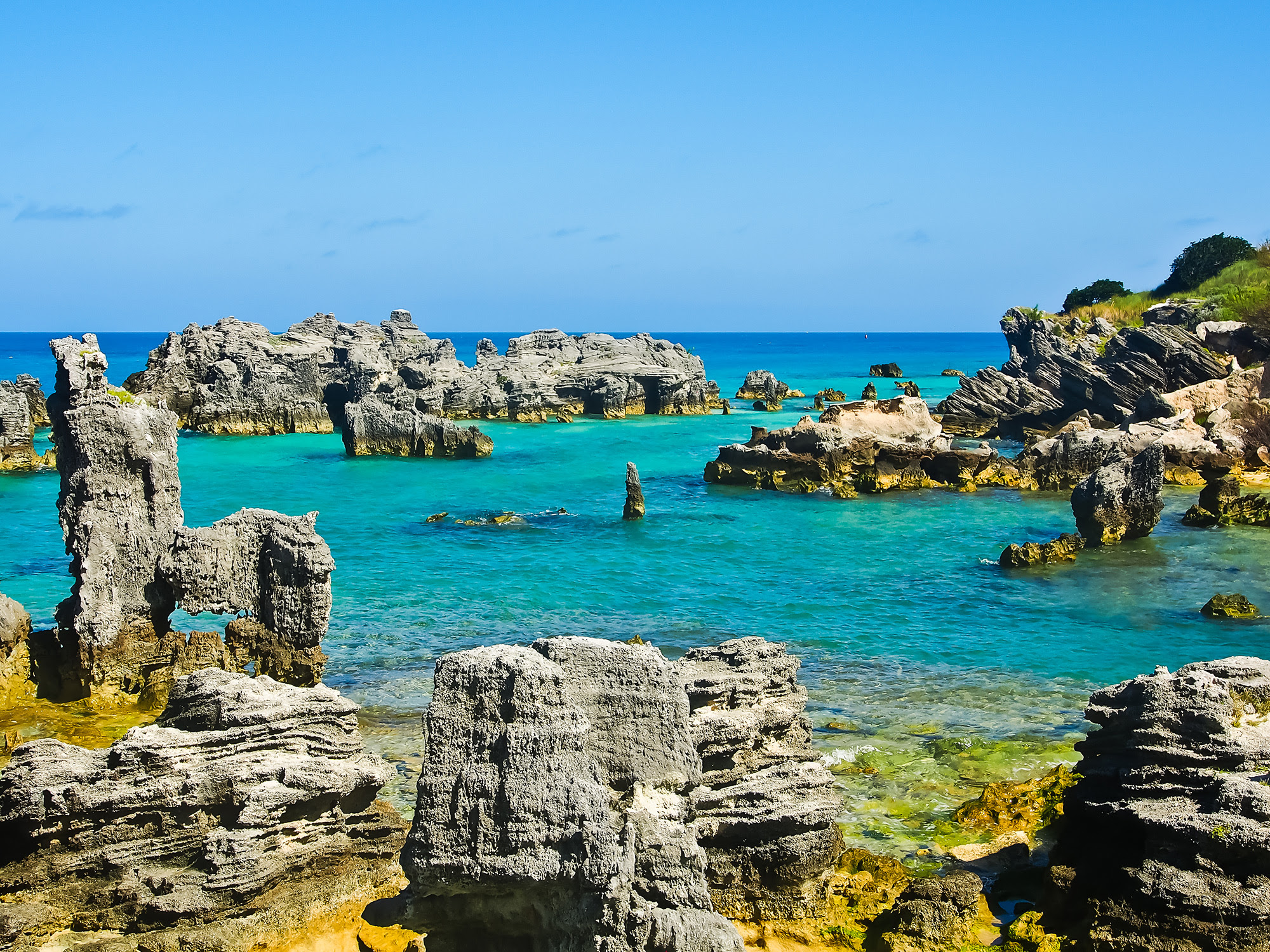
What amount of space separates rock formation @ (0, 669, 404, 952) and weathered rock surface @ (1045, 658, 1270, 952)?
22.7 ft

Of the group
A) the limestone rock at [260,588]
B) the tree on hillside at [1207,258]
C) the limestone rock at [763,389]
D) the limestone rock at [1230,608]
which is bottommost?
the limestone rock at [1230,608]

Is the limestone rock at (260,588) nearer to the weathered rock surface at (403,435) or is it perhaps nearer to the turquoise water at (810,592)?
the turquoise water at (810,592)

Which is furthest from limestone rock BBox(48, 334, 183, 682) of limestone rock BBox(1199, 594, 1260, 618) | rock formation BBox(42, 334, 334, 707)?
limestone rock BBox(1199, 594, 1260, 618)

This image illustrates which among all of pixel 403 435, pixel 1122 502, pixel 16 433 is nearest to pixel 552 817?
pixel 1122 502

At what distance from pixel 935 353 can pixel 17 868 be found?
19592 cm

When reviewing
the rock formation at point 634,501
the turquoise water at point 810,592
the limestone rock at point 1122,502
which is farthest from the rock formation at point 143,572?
the limestone rock at point 1122,502

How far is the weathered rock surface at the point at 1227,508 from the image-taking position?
32.8 metres

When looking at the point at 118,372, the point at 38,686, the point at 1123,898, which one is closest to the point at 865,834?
the point at 1123,898

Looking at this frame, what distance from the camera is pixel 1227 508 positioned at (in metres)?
33.2

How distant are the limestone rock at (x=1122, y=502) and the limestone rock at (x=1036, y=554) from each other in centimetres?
185

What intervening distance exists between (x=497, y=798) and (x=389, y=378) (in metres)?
57.1

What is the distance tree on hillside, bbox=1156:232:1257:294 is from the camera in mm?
66688

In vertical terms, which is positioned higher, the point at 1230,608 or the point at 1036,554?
the point at 1036,554

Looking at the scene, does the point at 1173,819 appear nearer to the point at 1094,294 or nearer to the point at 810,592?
the point at 810,592
